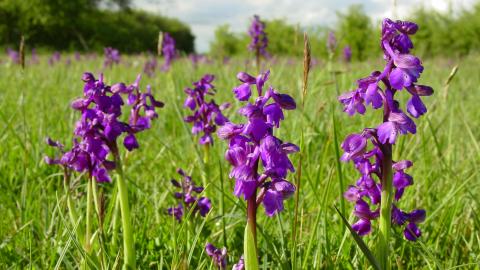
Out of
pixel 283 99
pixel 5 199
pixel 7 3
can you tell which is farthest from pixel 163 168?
pixel 7 3

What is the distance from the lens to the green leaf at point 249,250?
50.5 inches

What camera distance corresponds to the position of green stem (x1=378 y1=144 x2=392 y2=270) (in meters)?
1.27

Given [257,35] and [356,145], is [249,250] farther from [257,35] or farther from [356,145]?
[257,35]

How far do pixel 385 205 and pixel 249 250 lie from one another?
1.29 ft

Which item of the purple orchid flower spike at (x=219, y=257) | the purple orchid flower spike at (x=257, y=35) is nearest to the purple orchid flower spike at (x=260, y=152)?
the purple orchid flower spike at (x=219, y=257)

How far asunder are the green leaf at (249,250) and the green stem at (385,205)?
0.35 metres

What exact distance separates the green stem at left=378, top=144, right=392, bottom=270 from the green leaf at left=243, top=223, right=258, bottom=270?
35 centimetres

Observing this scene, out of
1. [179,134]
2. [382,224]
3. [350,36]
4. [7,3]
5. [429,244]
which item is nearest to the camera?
[382,224]

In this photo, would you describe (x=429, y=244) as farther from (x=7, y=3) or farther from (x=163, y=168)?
(x=7, y=3)

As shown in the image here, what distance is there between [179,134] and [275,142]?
11.5ft

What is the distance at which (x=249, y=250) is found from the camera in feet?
4.23

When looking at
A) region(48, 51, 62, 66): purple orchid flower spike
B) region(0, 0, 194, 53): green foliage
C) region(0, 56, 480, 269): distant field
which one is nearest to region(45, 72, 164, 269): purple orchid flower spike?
region(0, 56, 480, 269): distant field

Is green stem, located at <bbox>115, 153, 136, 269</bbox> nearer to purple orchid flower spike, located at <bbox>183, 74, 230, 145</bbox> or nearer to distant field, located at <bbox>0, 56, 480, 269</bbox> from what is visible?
distant field, located at <bbox>0, 56, 480, 269</bbox>

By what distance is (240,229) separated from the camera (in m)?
2.38
